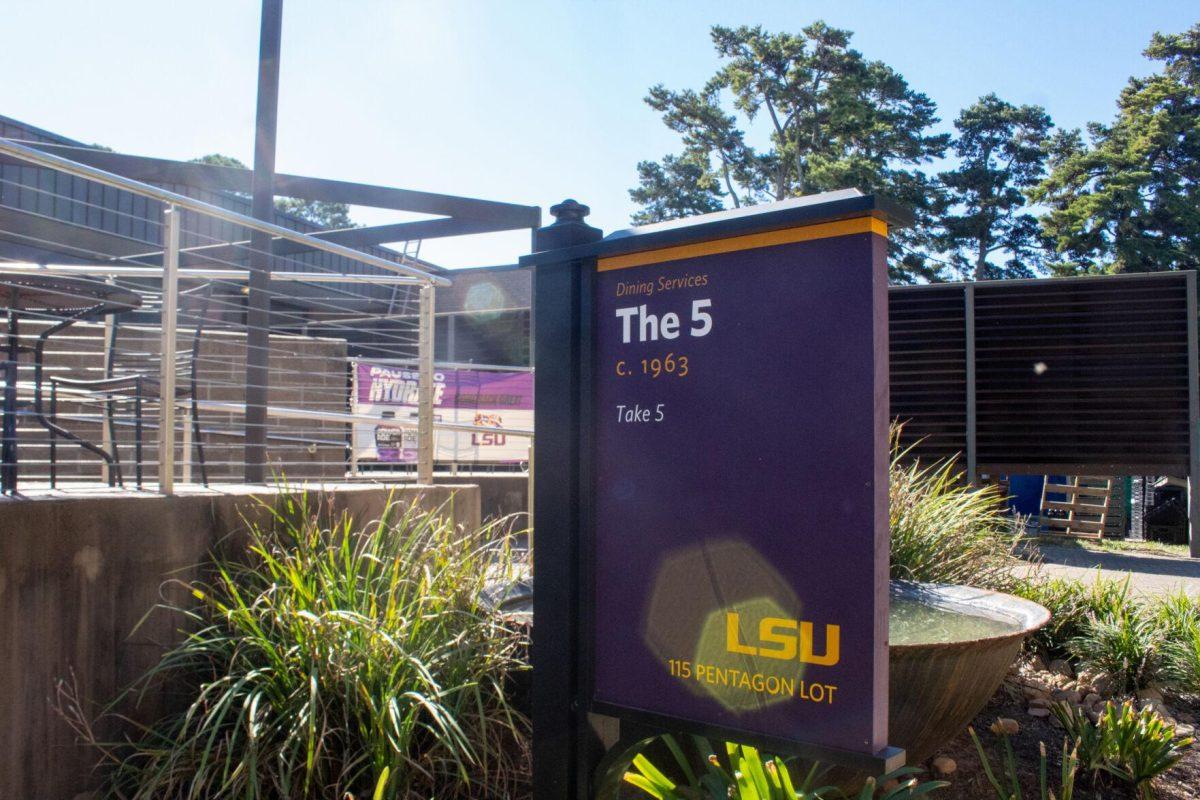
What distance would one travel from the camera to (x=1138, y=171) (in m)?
33.3

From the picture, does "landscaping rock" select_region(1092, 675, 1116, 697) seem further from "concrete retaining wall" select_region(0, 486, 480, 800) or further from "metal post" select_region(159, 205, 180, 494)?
"metal post" select_region(159, 205, 180, 494)

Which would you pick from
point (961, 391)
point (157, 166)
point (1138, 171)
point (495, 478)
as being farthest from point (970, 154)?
point (157, 166)

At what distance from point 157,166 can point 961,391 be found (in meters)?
10.3

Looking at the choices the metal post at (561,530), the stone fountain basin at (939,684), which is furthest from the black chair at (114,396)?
the stone fountain basin at (939,684)

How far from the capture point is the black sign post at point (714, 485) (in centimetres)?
212

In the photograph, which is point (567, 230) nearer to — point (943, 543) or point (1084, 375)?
point (943, 543)

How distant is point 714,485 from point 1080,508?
16.4 meters

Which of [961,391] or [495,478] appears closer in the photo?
[495,478]

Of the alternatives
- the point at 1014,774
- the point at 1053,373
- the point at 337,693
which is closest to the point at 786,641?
the point at 1014,774

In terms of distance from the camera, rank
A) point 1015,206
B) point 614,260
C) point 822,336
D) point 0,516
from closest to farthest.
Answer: point 822,336
point 614,260
point 0,516
point 1015,206

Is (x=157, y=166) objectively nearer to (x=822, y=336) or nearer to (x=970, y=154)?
(x=822, y=336)

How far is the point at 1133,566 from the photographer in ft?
35.9

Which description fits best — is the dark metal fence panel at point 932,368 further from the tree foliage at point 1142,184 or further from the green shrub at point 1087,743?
the tree foliage at point 1142,184

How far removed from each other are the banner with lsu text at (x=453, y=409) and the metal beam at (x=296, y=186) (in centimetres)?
443
